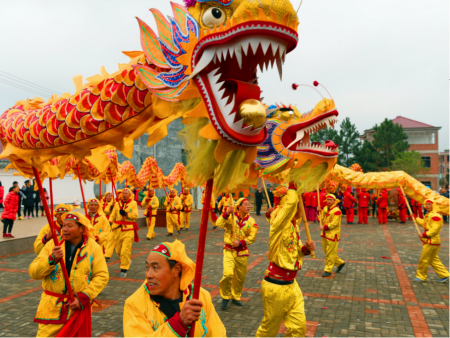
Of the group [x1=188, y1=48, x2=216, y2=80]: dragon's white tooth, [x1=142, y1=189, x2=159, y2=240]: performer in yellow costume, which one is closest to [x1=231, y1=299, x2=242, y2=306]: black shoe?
[x1=188, y1=48, x2=216, y2=80]: dragon's white tooth

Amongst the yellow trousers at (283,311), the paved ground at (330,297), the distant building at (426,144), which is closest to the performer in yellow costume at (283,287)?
the yellow trousers at (283,311)

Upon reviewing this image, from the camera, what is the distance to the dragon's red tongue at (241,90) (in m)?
1.98

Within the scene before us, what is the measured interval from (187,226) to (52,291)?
13.3 m

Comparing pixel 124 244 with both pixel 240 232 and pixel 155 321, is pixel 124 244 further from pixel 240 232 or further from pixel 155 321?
pixel 155 321

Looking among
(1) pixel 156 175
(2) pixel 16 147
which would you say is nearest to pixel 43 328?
(2) pixel 16 147

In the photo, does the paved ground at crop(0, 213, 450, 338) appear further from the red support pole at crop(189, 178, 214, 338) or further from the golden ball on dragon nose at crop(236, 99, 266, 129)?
the golden ball on dragon nose at crop(236, 99, 266, 129)

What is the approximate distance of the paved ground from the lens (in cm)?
537

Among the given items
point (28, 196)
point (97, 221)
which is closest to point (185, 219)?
point (28, 196)

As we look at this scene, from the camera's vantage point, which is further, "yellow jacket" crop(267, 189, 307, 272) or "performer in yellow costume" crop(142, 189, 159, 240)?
"performer in yellow costume" crop(142, 189, 159, 240)

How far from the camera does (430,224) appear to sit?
7883 millimetres

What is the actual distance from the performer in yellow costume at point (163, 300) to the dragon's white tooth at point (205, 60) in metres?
1.34

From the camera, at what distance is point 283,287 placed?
4262mm

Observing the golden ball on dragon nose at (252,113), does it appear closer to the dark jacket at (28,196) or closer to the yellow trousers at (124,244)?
the yellow trousers at (124,244)

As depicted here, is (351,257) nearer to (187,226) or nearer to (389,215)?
(187,226)
